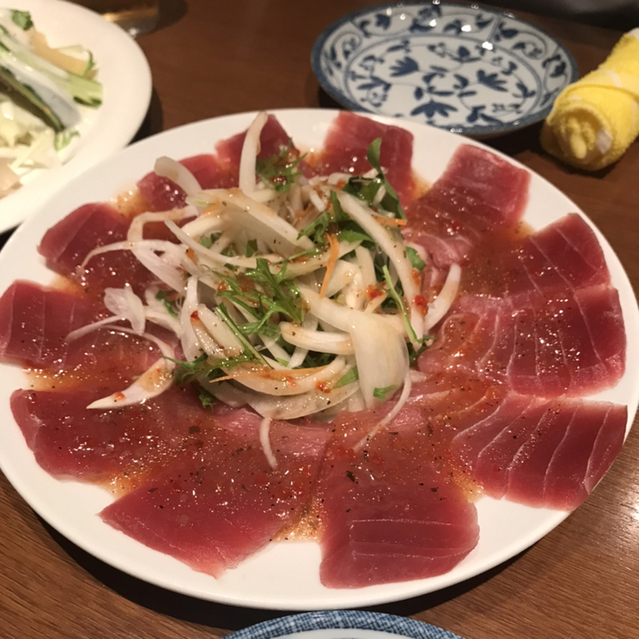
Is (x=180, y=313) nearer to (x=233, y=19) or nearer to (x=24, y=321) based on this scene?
(x=24, y=321)

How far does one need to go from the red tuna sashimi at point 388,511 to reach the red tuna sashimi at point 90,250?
1073 millimetres

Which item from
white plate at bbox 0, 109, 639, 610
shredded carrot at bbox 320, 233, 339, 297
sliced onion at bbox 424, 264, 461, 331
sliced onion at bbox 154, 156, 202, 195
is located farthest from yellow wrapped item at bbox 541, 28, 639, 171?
sliced onion at bbox 154, 156, 202, 195

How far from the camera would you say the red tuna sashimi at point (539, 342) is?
180 cm

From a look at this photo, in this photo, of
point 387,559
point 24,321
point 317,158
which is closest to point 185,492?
point 387,559

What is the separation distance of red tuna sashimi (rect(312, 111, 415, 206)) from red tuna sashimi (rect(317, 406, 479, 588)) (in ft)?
4.00

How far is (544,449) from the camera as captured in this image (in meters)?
1.60

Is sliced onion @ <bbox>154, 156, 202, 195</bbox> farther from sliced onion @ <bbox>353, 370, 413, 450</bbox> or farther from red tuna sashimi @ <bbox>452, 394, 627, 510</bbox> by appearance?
red tuna sashimi @ <bbox>452, 394, 627, 510</bbox>

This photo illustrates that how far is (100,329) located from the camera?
2027mm

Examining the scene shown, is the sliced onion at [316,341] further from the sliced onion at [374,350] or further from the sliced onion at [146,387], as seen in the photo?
the sliced onion at [146,387]

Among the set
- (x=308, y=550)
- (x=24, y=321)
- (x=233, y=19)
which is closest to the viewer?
(x=308, y=550)

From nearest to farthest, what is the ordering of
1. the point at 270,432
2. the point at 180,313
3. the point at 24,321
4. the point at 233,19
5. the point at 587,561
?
the point at 587,561 < the point at 270,432 < the point at 24,321 < the point at 180,313 < the point at 233,19

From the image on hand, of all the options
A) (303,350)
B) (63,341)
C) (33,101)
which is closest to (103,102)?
(33,101)

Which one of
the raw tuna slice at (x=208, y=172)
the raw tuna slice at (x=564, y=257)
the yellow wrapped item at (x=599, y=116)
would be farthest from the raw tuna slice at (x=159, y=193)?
the yellow wrapped item at (x=599, y=116)

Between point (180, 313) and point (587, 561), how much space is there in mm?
1534
